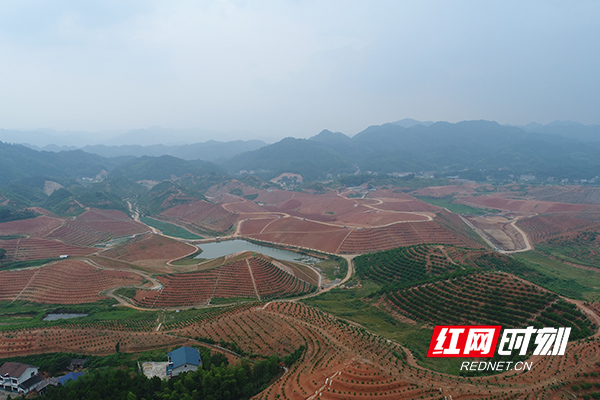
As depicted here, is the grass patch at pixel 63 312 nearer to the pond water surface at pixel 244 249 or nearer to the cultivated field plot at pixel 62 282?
the cultivated field plot at pixel 62 282

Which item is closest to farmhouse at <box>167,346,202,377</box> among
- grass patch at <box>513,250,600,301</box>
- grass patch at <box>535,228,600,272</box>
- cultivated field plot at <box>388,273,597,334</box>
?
cultivated field plot at <box>388,273,597,334</box>

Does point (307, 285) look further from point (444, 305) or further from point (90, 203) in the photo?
point (90, 203)

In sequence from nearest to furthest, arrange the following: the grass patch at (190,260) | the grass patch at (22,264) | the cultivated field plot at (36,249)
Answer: the grass patch at (22,264) < the cultivated field plot at (36,249) < the grass patch at (190,260)

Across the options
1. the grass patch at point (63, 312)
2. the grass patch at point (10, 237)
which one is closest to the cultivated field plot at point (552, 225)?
the grass patch at point (63, 312)

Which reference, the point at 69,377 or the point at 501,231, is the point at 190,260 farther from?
the point at 501,231

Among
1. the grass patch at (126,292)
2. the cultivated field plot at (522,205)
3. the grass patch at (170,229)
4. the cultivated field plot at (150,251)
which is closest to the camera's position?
the grass patch at (126,292)

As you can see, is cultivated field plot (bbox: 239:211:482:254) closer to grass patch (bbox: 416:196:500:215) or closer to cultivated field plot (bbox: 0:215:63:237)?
grass patch (bbox: 416:196:500:215)
